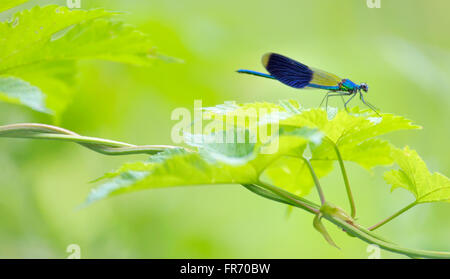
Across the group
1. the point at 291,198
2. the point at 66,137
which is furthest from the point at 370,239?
the point at 66,137

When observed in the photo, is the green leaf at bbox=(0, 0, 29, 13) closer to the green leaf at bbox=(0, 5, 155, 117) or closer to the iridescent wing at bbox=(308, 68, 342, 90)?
the green leaf at bbox=(0, 5, 155, 117)

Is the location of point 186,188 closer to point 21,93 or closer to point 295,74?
point 295,74
